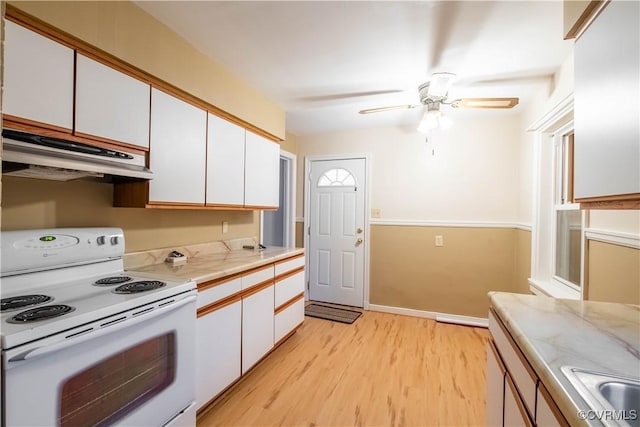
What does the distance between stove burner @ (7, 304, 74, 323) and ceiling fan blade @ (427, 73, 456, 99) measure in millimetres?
2354

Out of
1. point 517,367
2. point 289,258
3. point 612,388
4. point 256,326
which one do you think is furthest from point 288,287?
point 612,388

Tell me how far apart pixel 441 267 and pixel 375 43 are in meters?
2.57

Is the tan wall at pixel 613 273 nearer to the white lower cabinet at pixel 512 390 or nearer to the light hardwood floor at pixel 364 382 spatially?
the white lower cabinet at pixel 512 390

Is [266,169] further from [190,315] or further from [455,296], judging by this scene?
[455,296]

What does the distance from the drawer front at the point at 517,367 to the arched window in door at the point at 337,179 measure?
8.83 ft

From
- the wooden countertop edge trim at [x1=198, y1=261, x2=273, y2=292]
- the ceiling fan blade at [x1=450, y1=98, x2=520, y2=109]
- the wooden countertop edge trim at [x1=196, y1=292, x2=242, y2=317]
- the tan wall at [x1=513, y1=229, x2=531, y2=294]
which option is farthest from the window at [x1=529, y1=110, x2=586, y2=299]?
the wooden countertop edge trim at [x1=196, y1=292, x2=242, y2=317]

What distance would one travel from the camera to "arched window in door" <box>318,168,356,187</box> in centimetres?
394

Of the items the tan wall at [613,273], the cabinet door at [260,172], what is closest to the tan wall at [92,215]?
the cabinet door at [260,172]

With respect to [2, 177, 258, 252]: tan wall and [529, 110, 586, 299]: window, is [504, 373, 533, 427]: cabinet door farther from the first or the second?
[2, 177, 258, 252]: tan wall

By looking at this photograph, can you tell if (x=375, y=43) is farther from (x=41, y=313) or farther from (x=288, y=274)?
(x=41, y=313)

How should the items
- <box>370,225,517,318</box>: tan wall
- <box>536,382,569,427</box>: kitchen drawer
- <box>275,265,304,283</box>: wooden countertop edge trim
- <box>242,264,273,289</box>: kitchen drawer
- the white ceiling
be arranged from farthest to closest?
<box>370,225,517,318</box>: tan wall < <box>275,265,304,283</box>: wooden countertop edge trim < <box>242,264,273,289</box>: kitchen drawer < the white ceiling < <box>536,382,569,427</box>: kitchen drawer

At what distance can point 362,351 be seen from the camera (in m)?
2.72

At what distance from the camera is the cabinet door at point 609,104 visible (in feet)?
3.09

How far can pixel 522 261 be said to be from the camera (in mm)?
3027
